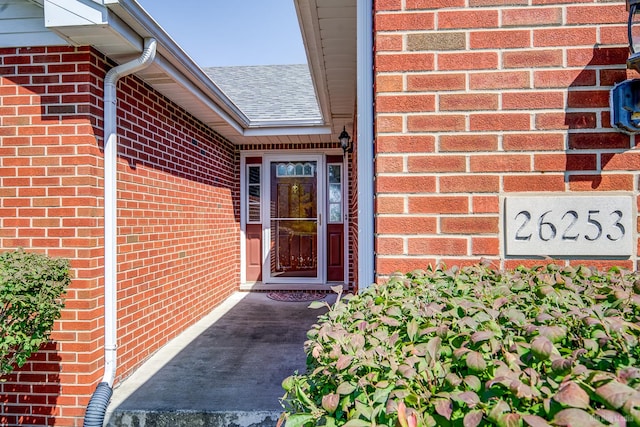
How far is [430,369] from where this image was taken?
2.38 ft

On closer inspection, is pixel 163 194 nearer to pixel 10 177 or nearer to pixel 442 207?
pixel 10 177

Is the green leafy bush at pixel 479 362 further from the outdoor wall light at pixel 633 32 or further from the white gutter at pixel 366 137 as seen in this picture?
the outdoor wall light at pixel 633 32

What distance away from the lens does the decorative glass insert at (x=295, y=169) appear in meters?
7.47

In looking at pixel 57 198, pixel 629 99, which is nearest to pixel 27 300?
pixel 57 198

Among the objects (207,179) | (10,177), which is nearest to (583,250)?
(10,177)

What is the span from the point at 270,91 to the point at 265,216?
2.56m

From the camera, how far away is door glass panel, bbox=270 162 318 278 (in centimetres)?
753

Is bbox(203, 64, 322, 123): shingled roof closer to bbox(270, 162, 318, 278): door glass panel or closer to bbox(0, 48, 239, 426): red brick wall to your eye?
bbox(270, 162, 318, 278): door glass panel

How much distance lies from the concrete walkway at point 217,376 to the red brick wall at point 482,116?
195cm

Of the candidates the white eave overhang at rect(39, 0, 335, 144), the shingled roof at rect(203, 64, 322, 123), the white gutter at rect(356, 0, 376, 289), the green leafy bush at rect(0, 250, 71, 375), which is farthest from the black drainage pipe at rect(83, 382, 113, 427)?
the shingled roof at rect(203, 64, 322, 123)

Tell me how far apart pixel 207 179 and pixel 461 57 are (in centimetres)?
479

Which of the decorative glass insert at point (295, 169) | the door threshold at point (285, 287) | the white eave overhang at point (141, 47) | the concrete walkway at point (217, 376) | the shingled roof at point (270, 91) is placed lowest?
the concrete walkway at point (217, 376)

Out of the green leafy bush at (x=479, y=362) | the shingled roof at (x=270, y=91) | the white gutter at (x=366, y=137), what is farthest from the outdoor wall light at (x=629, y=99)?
the shingled roof at (x=270, y=91)

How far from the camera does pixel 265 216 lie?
7.50m
